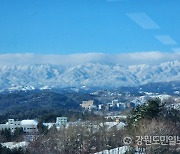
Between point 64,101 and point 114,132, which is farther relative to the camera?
point 64,101

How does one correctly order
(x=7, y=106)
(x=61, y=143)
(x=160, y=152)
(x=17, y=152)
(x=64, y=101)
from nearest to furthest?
(x=160, y=152)
(x=17, y=152)
(x=61, y=143)
(x=7, y=106)
(x=64, y=101)

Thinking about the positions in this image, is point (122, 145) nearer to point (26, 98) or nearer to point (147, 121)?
point (147, 121)

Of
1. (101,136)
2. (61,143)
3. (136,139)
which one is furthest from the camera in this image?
(101,136)

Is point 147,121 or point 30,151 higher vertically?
point 147,121

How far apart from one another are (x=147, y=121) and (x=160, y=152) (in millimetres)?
2687

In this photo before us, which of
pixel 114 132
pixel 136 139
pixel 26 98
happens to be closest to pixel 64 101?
pixel 26 98

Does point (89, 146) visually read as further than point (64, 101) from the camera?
No

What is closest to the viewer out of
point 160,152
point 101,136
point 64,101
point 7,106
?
point 160,152

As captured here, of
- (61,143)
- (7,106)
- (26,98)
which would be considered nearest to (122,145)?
(61,143)

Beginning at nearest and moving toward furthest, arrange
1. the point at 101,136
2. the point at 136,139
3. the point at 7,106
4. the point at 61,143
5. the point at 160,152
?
the point at 160,152 → the point at 136,139 → the point at 61,143 → the point at 101,136 → the point at 7,106

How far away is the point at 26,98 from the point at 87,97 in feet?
40.4

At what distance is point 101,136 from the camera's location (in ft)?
59.8

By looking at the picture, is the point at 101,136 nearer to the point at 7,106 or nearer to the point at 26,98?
the point at 7,106

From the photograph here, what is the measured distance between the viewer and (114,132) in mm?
18938
